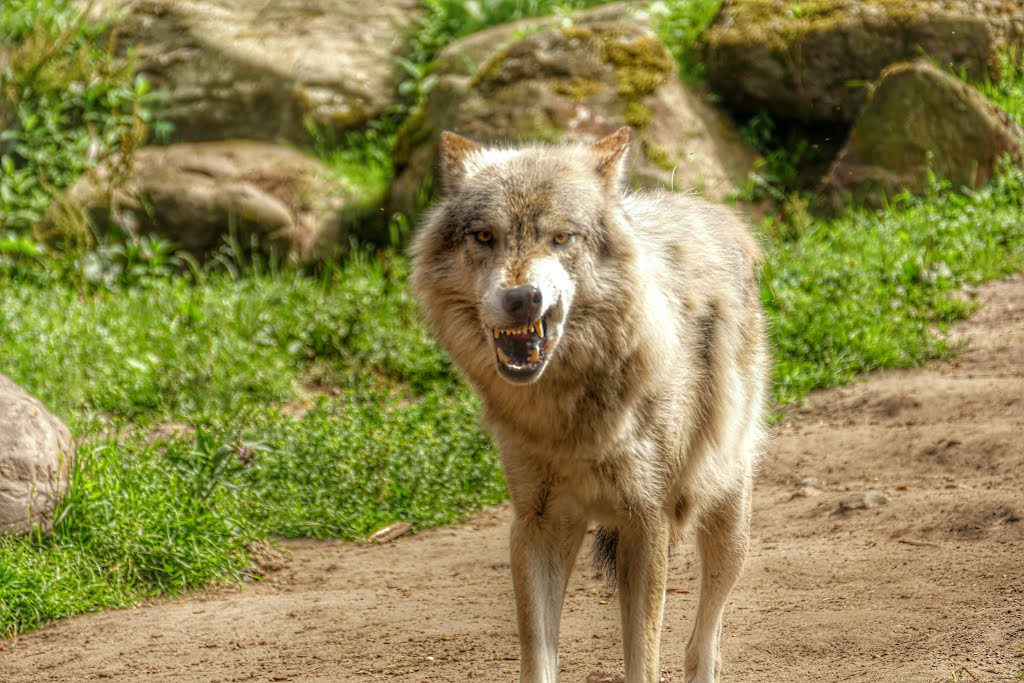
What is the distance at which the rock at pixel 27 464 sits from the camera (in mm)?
5066

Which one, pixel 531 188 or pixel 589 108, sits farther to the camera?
pixel 589 108

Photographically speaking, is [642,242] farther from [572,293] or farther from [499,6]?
[499,6]

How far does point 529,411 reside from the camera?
371cm

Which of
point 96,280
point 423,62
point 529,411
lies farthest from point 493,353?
point 423,62

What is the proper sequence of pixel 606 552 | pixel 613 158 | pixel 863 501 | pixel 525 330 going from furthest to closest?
pixel 863 501, pixel 606 552, pixel 613 158, pixel 525 330

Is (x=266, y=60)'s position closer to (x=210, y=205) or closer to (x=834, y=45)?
(x=210, y=205)

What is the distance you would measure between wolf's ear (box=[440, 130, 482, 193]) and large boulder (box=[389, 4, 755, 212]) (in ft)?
16.1

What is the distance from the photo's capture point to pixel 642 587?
369 cm

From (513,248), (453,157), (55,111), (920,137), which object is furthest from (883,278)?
(55,111)

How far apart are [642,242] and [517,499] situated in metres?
0.97

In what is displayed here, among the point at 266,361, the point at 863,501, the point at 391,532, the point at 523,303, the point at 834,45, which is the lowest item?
the point at 391,532

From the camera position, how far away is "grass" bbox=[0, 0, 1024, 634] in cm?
539

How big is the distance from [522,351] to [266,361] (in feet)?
15.2

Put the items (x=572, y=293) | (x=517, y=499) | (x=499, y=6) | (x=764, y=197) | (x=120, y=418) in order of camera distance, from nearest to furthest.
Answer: (x=572, y=293), (x=517, y=499), (x=120, y=418), (x=764, y=197), (x=499, y=6)
